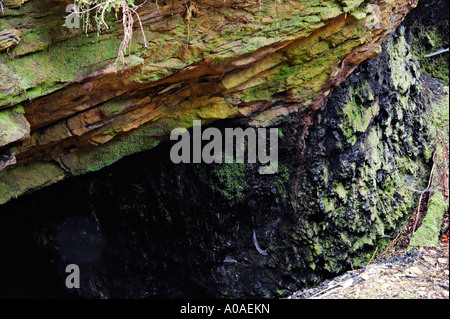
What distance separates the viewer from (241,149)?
187 inches

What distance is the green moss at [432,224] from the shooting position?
5113 mm

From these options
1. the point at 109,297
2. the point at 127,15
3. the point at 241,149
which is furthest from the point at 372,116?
the point at 109,297

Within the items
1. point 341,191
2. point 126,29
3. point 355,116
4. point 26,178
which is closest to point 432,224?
point 341,191

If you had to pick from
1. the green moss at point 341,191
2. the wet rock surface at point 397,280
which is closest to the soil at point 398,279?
the wet rock surface at point 397,280

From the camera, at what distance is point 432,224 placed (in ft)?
17.6

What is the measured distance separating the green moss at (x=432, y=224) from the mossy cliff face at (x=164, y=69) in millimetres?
2132

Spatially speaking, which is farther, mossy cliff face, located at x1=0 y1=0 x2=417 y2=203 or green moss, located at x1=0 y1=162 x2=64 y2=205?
green moss, located at x1=0 y1=162 x2=64 y2=205

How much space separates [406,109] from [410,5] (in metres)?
1.44

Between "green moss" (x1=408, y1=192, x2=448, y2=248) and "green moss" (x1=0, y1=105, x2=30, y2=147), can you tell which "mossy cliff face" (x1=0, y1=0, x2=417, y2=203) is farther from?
"green moss" (x1=408, y1=192, x2=448, y2=248)

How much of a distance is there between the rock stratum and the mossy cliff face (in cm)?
1

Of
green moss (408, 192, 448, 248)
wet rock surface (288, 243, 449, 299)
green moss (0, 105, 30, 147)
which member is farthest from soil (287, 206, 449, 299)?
green moss (0, 105, 30, 147)

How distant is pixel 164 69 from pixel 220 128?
3.69ft

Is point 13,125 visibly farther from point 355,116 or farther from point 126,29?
point 355,116

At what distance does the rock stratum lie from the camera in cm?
358
